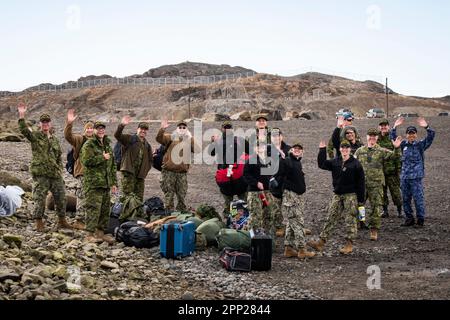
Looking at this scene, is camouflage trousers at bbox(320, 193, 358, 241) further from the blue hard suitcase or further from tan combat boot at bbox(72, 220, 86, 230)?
tan combat boot at bbox(72, 220, 86, 230)

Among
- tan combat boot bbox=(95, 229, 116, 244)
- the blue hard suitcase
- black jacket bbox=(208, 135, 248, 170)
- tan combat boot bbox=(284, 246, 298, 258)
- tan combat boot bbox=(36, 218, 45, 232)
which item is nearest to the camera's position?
the blue hard suitcase

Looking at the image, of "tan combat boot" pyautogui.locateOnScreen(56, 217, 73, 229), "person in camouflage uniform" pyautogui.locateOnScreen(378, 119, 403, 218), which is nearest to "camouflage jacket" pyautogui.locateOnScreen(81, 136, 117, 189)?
"tan combat boot" pyautogui.locateOnScreen(56, 217, 73, 229)

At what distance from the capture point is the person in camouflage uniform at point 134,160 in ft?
37.1

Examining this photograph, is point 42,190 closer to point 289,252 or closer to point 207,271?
point 207,271

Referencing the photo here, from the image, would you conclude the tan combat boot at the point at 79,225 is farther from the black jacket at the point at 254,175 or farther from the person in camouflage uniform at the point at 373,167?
the person in camouflage uniform at the point at 373,167

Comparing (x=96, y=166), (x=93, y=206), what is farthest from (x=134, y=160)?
(x=93, y=206)

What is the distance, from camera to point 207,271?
8633mm

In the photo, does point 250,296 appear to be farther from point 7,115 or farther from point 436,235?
point 7,115

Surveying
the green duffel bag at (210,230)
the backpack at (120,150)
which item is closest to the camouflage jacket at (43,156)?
the backpack at (120,150)

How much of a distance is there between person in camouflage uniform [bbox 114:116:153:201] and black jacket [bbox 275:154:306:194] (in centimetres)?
326

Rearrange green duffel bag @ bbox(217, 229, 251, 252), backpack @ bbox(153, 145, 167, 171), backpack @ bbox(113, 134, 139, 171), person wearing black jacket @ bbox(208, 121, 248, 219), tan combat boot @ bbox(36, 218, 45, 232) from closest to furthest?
1. green duffel bag @ bbox(217, 229, 251, 252)
2. tan combat boot @ bbox(36, 218, 45, 232)
3. person wearing black jacket @ bbox(208, 121, 248, 219)
4. backpack @ bbox(113, 134, 139, 171)
5. backpack @ bbox(153, 145, 167, 171)

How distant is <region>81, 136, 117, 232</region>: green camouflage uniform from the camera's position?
9.73 m

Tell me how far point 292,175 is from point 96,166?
338cm
